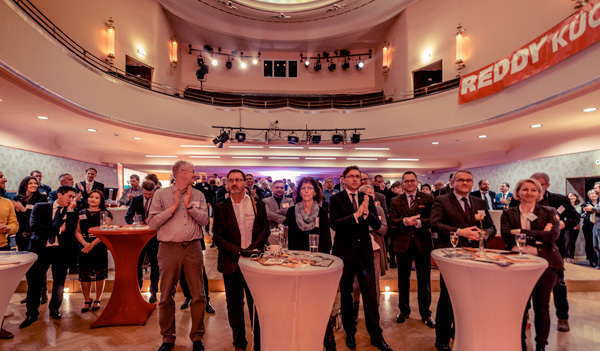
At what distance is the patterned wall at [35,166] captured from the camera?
757 cm

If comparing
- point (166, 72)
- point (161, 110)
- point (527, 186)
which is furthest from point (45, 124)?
point (527, 186)

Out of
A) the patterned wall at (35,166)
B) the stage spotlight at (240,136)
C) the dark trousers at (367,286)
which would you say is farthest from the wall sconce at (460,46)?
the patterned wall at (35,166)

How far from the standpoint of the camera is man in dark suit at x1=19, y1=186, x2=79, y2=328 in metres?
3.24

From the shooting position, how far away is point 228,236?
8.48 ft

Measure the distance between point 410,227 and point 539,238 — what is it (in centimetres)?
114

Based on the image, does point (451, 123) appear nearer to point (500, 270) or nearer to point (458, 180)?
point (458, 180)

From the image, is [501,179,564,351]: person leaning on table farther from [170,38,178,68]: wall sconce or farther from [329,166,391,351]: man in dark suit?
[170,38,178,68]: wall sconce

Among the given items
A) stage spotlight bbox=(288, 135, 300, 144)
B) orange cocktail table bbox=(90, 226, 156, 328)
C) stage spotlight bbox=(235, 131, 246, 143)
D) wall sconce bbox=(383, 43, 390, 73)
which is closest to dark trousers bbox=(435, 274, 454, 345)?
orange cocktail table bbox=(90, 226, 156, 328)

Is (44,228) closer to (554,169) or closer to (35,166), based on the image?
(35,166)

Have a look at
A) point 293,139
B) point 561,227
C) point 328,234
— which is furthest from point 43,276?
point 293,139

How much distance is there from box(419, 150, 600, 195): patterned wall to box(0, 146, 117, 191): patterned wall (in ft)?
44.2

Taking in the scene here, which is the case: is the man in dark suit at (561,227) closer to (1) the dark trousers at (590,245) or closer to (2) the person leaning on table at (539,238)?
(2) the person leaning on table at (539,238)

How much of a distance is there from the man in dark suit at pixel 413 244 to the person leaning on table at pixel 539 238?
78cm

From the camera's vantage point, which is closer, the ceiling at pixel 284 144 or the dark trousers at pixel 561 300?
the dark trousers at pixel 561 300
